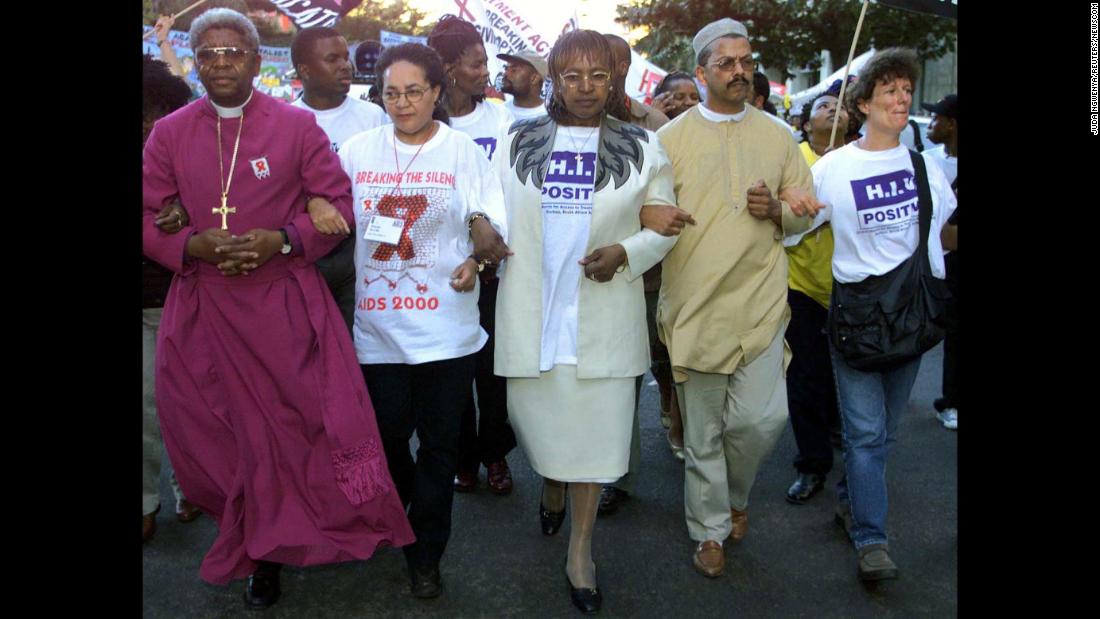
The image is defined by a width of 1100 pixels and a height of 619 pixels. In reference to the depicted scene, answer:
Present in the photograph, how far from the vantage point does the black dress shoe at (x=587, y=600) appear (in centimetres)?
395

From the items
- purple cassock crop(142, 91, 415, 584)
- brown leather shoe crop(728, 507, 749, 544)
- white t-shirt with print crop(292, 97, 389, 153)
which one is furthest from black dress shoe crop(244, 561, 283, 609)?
white t-shirt with print crop(292, 97, 389, 153)

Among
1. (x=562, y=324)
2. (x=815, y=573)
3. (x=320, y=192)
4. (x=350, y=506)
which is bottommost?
(x=815, y=573)

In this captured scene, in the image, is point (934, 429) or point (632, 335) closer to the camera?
point (632, 335)

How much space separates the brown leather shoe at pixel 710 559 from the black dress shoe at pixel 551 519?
598 mm

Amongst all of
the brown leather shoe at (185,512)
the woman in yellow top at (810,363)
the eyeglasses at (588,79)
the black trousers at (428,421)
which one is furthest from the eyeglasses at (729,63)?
the brown leather shoe at (185,512)

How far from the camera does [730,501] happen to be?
464cm

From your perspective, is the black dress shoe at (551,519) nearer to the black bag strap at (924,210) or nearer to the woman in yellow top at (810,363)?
the woman in yellow top at (810,363)

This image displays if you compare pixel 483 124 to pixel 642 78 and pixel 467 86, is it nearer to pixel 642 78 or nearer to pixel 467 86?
pixel 467 86
